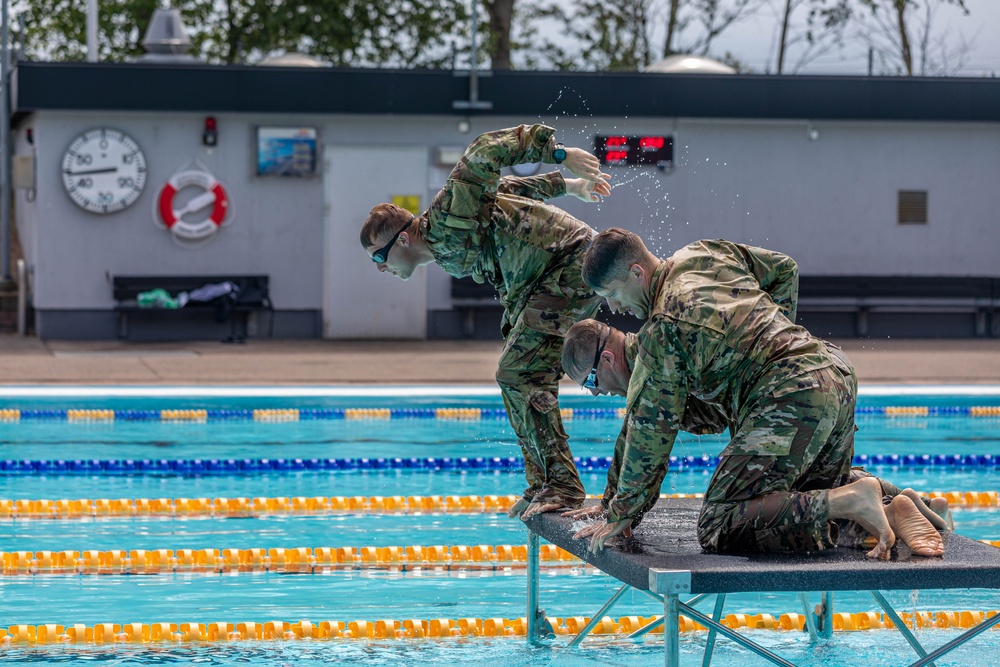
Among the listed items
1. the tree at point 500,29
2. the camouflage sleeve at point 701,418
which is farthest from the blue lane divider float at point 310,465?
the tree at point 500,29

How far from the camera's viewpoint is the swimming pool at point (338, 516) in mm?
5234

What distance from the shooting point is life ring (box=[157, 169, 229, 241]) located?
1745cm

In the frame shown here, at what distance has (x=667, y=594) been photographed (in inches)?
150

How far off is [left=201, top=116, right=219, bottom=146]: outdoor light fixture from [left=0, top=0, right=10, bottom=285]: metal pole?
3.74 metres

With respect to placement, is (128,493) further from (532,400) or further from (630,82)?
(630,82)

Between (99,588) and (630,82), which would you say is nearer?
(99,588)

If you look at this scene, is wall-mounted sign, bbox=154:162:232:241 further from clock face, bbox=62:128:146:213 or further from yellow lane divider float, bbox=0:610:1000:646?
yellow lane divider float, bbox=0:610:1000:646

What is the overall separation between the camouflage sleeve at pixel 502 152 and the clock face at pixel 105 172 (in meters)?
13.2

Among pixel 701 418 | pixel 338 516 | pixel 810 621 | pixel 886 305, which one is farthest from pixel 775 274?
pixel 886 305

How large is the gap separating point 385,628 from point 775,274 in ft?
6.85

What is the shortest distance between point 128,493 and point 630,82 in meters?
11.1

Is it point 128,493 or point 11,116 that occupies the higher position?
point 11,116

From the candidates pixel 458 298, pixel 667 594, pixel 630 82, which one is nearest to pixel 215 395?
pixel 458 298

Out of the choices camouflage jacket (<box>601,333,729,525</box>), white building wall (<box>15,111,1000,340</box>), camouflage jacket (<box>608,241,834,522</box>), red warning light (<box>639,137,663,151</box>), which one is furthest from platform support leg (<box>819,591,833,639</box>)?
red warning light (<box>639,137,663,151</box>)
